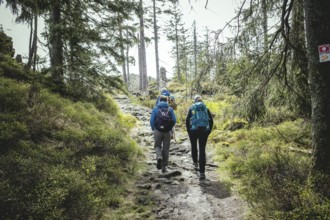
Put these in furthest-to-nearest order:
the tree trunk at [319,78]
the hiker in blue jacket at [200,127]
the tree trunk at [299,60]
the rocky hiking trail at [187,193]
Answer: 1. the hiker in blue jacket at [200,127]
2. the tree trunk at [299,60]
3. the rocky hiking trail at [187,193]
4. the tree trunk at [319,78]

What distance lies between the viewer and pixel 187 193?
5656mm

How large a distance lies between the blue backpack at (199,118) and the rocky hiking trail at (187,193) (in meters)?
1.48

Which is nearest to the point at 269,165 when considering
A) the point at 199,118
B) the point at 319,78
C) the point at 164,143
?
the point at 199,118

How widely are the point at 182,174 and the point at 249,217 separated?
117 inches

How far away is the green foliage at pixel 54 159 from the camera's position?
3.66m

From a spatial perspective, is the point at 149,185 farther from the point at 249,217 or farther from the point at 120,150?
the point at 249,217

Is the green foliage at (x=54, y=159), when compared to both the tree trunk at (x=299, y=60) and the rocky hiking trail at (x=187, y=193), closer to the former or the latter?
the rocky hiking trail at (x=187, y=193)

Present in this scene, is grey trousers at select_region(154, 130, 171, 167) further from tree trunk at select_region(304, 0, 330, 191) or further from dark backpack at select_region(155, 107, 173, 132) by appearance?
tree trunk at select_region(304, 0, 330, 191)

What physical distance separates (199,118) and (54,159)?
3.90 m

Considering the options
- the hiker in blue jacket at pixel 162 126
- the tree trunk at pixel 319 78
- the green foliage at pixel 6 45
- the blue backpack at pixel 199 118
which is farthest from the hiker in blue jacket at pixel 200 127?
the green foliage at pixel 6 45

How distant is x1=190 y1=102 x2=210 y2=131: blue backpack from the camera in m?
6.66

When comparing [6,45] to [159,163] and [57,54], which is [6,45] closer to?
[57,54]

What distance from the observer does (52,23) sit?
9.47 meters

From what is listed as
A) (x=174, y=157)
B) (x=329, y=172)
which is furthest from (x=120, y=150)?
(x=329, y=172)
